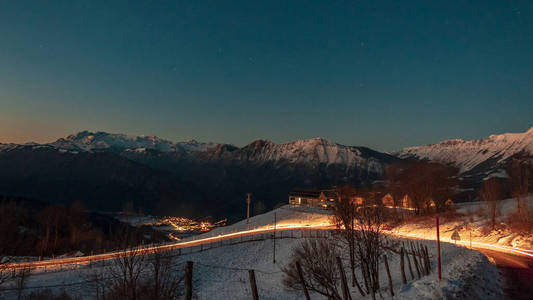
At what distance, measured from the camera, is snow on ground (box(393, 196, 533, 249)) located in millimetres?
47759

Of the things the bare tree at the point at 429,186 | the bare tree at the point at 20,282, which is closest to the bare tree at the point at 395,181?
the bare tree at the point at 429,186

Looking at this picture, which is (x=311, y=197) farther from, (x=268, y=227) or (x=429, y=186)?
(x=429, y=186)

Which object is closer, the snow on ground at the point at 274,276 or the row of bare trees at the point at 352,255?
the snow on ground at the point at 274,276

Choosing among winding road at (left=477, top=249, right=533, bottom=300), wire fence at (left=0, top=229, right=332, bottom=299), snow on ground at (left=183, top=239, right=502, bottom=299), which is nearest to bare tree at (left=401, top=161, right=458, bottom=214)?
wire fence at (left=0, top=229, right=332, bottom=299)

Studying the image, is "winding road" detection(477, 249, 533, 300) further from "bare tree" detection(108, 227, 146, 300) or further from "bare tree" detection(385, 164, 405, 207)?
"bare tree" detection(385, 164, 405, 207)

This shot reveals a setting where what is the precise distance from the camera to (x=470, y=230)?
6066 cm

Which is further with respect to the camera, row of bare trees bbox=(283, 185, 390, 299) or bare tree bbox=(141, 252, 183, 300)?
row of bare trees bbox=(283, 185, 390, 299)

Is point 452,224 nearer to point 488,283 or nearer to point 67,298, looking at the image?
point 488,283

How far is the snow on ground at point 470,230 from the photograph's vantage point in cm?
4776

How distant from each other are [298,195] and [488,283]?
129 metres

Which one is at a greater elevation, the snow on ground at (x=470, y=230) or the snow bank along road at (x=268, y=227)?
the snow on ground at (x=470, y=230)

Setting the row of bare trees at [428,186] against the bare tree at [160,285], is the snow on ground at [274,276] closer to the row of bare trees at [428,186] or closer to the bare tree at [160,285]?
the bare tree at [160,285]

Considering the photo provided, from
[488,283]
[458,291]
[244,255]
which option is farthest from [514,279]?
[244,255]

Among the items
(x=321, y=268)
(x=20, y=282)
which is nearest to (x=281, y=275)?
(x=321, y=268)
